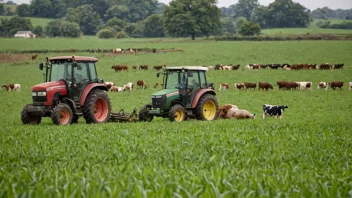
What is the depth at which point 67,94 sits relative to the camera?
17984mm

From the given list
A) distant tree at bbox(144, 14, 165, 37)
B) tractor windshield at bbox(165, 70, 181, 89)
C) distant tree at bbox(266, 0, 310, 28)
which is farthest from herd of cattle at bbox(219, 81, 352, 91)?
distant tree at bbox(266, 0, 310, 28)

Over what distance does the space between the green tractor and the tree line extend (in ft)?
262

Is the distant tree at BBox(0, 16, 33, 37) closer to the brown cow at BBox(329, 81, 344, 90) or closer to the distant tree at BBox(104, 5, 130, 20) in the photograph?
the distant tree at BBox(104, 5, 130, 20)

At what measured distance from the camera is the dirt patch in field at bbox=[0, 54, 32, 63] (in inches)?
2348

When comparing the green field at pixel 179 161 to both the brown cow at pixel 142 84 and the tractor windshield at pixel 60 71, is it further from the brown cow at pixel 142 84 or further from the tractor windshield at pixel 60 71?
the brown cow at pixel 142 84

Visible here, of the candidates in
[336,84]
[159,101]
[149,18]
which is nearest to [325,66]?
[336,84]

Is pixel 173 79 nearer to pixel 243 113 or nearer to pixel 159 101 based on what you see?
pixel 159 101

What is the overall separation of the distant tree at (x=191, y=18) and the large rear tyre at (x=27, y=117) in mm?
81621

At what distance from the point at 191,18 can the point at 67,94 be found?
8347cm

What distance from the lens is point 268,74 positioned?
4512 centimetres

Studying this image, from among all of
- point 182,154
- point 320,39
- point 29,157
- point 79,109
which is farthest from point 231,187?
point 320,39

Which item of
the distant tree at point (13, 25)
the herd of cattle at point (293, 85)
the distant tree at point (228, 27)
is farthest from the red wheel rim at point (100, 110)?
the distant tree at point (228, 27)

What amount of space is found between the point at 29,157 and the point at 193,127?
6.59 meters

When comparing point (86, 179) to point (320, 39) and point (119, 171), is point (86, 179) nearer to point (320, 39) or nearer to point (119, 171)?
point (119, 171)
